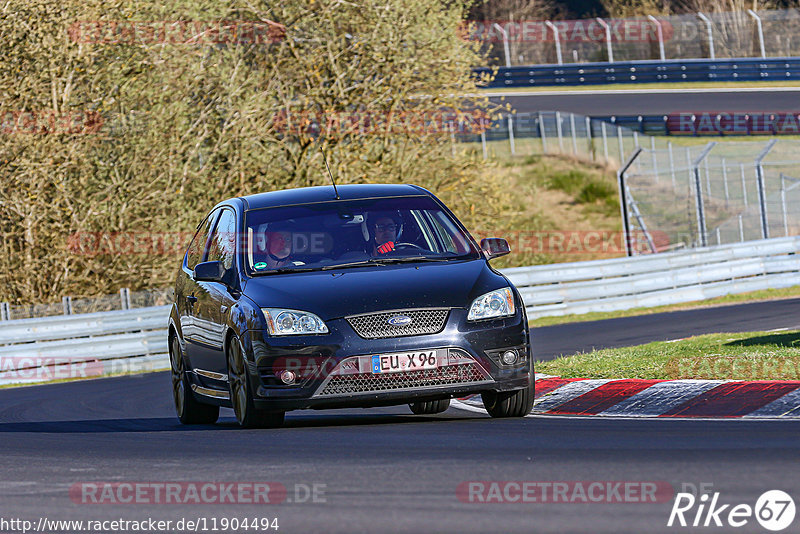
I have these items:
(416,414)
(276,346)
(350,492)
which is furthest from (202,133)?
(350,492)

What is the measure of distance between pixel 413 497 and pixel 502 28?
50.6 metres

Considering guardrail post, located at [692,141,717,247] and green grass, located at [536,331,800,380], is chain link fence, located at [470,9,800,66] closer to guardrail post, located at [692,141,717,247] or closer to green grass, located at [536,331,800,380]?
guardrail post, located at [692,141,717,247]

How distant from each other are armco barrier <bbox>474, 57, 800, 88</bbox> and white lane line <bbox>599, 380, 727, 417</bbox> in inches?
1648

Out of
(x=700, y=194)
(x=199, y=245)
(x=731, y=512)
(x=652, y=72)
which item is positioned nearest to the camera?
(x=731, y=512)

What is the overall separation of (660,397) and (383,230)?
226 cm

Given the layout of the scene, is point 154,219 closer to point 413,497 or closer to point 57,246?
point 57,246

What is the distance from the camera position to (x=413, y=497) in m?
5.99

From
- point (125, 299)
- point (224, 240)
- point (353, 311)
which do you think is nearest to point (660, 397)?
point (353, 311)

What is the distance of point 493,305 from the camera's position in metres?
8.93

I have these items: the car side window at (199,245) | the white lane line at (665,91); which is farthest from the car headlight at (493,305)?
the white lane line at (665,91)

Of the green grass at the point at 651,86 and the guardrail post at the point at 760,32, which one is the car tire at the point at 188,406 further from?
the guardrail post at the point at 760,32

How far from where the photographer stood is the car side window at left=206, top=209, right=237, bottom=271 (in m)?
10.0

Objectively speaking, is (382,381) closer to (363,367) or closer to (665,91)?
(363,367)

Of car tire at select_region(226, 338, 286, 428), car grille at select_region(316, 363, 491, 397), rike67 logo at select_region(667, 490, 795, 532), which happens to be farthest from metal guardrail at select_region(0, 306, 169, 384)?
rike67 logo at select_region(667, 490, 795, 532)
